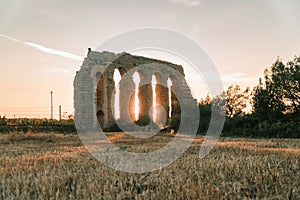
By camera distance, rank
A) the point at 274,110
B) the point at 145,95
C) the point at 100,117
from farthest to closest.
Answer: the point at 145,95, the point at 100,117, the point at 274,110

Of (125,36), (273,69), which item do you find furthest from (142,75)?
(125,36)

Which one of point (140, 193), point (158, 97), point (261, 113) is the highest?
point (158, 97)

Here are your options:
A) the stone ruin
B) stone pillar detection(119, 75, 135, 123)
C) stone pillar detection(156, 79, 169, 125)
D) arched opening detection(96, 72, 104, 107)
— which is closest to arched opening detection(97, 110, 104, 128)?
the stone ruin

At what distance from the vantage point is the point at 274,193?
13.0 ft

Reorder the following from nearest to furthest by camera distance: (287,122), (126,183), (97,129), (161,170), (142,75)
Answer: (126,183)
(161,170)
(287,122)
(97,129)
(142,75)

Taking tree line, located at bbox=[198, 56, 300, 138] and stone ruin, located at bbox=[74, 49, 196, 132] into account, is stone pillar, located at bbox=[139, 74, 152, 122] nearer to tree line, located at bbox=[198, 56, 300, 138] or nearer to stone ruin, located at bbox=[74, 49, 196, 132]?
stone ruin, located at bbox=[74, 49, 196, 132]

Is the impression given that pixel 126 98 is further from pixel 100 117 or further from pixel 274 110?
A: pixel 274 110

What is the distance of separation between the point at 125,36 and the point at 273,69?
15300 mm

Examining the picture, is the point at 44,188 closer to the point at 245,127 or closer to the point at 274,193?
the point at 274,193

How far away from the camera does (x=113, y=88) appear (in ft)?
103

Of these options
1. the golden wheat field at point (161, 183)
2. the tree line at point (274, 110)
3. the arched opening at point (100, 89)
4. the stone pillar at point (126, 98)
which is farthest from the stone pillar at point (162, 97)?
the golden wheat field at point (161, 183)

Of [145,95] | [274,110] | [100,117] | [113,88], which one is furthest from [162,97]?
[274,110]

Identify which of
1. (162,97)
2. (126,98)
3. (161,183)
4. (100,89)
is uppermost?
(100,89)

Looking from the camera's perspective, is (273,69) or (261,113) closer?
(261,113)
